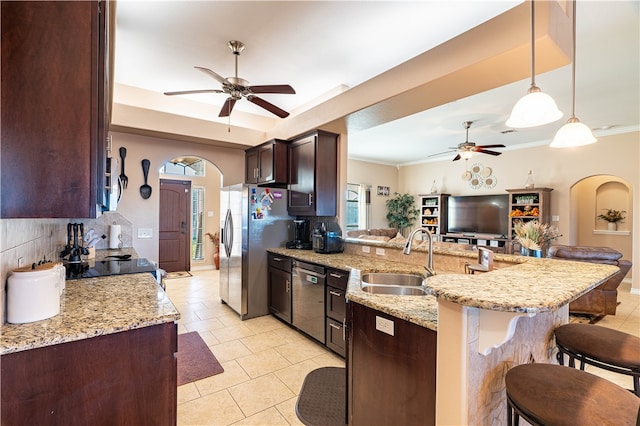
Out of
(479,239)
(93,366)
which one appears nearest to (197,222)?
(93,366)

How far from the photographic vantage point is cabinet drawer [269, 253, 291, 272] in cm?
360

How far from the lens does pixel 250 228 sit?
383 cm

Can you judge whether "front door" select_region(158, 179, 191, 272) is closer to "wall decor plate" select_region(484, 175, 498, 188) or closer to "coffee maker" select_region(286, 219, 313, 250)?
"coffee maker" select_region(286, 219, 313, 250)

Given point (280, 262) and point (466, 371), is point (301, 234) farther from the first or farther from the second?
point (466, 371)

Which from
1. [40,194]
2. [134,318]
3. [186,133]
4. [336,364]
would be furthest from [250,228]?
[40,194]

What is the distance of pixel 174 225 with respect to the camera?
21.7 feet

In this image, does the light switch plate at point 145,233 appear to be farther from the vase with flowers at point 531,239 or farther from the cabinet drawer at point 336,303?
the vase with flowers at point 531,239

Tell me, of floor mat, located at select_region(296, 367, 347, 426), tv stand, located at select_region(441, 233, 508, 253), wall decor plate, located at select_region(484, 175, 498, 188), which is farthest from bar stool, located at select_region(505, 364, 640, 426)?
wall decor plate, located at select_region(484, 175, 498, 188)

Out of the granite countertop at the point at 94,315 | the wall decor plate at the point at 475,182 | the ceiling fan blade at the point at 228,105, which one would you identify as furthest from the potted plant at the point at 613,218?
the granite countertop at the point at 94,315

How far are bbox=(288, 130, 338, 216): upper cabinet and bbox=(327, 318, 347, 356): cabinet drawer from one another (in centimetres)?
134

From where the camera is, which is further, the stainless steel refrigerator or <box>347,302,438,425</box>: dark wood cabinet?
the stainless steel refrigerator

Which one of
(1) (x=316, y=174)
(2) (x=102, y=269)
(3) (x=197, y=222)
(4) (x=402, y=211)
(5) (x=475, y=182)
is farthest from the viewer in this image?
(4) (x=402, y=211)

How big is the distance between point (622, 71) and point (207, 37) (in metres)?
4.37

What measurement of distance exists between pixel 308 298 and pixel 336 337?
536mm
